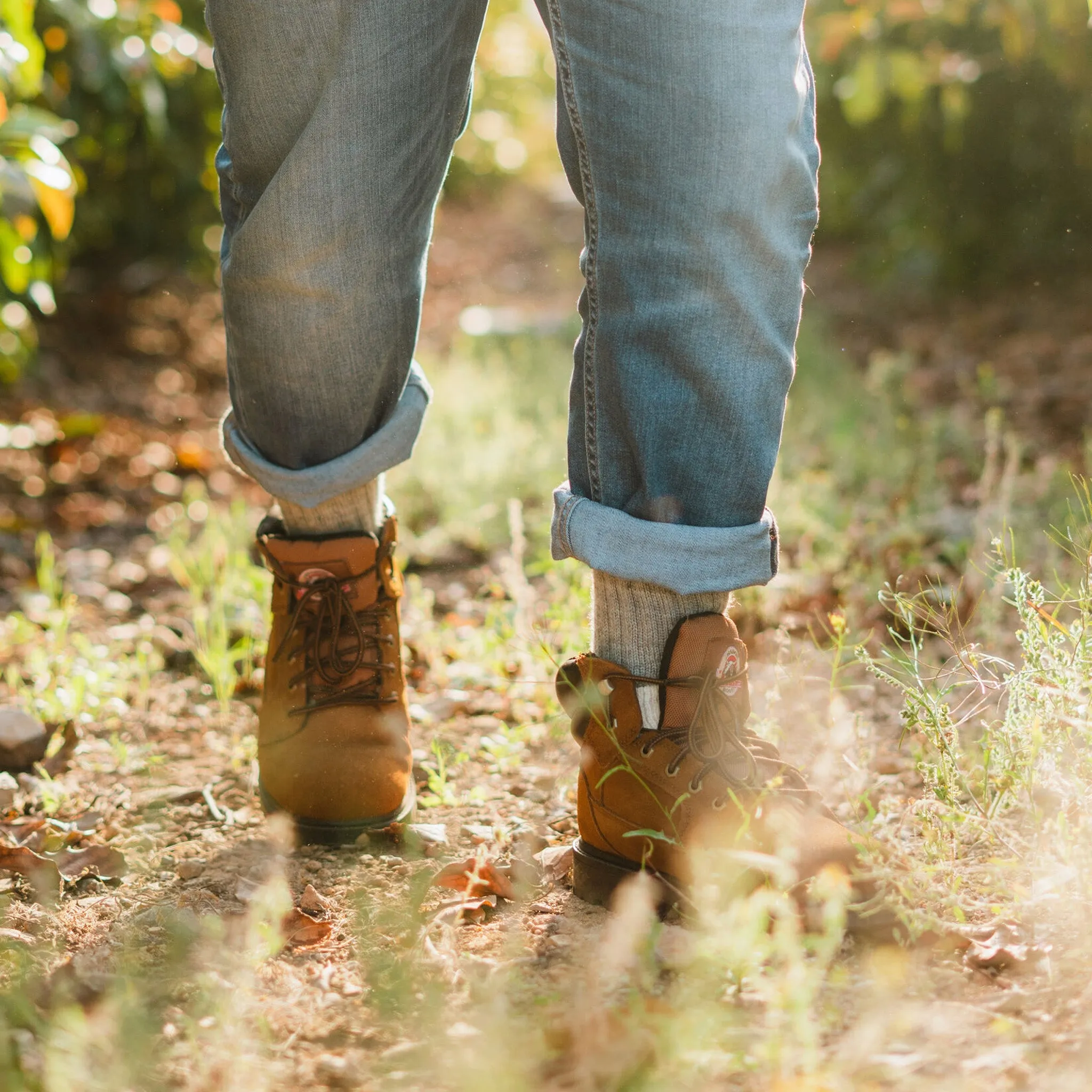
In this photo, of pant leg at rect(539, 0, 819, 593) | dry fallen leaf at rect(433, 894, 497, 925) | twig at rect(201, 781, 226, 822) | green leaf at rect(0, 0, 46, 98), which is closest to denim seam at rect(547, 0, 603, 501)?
pant leg at rect(539, 0, 819, 593)

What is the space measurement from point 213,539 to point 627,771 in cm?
128

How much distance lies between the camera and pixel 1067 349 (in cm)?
413

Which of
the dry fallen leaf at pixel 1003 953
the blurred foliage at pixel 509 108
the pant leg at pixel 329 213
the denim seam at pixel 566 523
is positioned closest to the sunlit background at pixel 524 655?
the dry fallen leaf at pixel 1003 953

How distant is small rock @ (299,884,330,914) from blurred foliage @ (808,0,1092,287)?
2753mm

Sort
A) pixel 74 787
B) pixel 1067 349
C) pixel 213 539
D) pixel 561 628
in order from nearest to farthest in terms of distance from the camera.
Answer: pixel 74 787 < pixel 561 628 < pixel 213 539 < pixel 1067 349

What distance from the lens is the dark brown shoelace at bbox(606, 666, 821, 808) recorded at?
4.01ft

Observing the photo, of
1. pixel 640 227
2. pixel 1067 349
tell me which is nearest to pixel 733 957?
pixel 640 227

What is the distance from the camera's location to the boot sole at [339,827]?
142cm

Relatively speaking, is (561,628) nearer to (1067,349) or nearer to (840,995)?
(840,995)

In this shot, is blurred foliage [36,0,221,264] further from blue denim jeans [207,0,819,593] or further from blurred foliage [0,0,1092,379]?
→ blue denim jeans [207,0,819,593]

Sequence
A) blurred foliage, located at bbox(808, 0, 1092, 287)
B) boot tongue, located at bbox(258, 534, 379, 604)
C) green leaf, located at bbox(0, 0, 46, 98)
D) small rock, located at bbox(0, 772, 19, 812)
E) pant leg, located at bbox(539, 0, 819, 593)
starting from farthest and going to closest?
blurred foliage, located at bbox(808, 0, 1092, 287) → green leaf, located at bbox(0, 0, 46, 98) → small rock, located at bbox(0, 772, 19, 812) → boot tongue, located at bbox(258, 534, 379, 604) → pant leg, located at bbox(539, 0, 819, 593)

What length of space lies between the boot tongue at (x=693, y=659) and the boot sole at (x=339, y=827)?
1.29ft

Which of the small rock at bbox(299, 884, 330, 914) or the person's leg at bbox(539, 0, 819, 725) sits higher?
the person's leg at bbox(539, 0, 819, 725)

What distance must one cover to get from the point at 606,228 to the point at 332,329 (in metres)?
0.35
